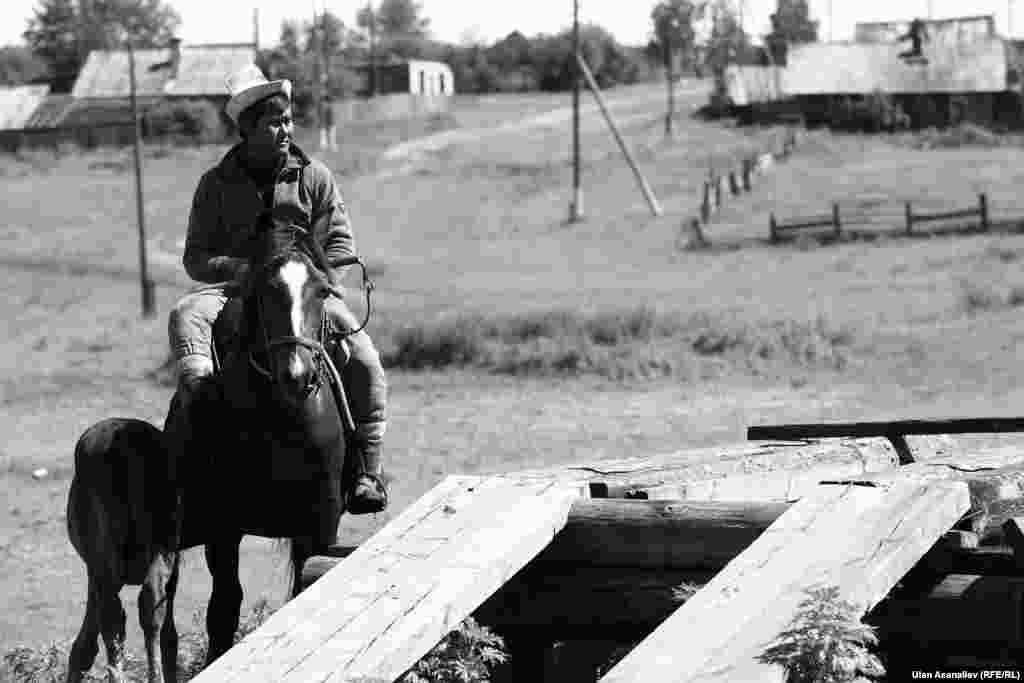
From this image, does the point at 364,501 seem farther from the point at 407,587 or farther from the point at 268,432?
the point at 407,587

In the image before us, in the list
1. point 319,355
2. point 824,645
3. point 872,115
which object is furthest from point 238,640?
point 872,115

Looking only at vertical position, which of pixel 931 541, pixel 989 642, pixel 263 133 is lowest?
pixel 989 642

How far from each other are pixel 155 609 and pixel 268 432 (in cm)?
115

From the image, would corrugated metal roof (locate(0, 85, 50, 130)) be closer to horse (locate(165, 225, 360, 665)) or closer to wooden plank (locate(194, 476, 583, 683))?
horse (locate(165, 225, 360, 665))

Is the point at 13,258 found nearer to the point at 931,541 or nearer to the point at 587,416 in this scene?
the point at 587,416

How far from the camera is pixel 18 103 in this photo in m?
85.8

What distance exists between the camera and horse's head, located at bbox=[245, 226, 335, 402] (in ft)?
23.3

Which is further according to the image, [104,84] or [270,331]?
[104,84]

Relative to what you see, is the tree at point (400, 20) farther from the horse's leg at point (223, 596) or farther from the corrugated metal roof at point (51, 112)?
the horse's leg at point (223, 596)

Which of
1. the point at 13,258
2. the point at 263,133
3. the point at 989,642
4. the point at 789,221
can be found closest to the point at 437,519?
the point at 989,642

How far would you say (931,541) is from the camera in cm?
564

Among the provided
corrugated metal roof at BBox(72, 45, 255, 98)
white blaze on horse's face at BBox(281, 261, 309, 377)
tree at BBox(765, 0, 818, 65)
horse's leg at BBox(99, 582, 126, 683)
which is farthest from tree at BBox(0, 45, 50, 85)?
white blaze on horse's face at BBox(281, 261, 309, 377)

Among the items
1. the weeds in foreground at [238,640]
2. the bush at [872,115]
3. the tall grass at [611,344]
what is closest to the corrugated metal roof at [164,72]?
the bush at [872,115]

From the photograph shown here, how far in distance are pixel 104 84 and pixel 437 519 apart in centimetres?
8395
